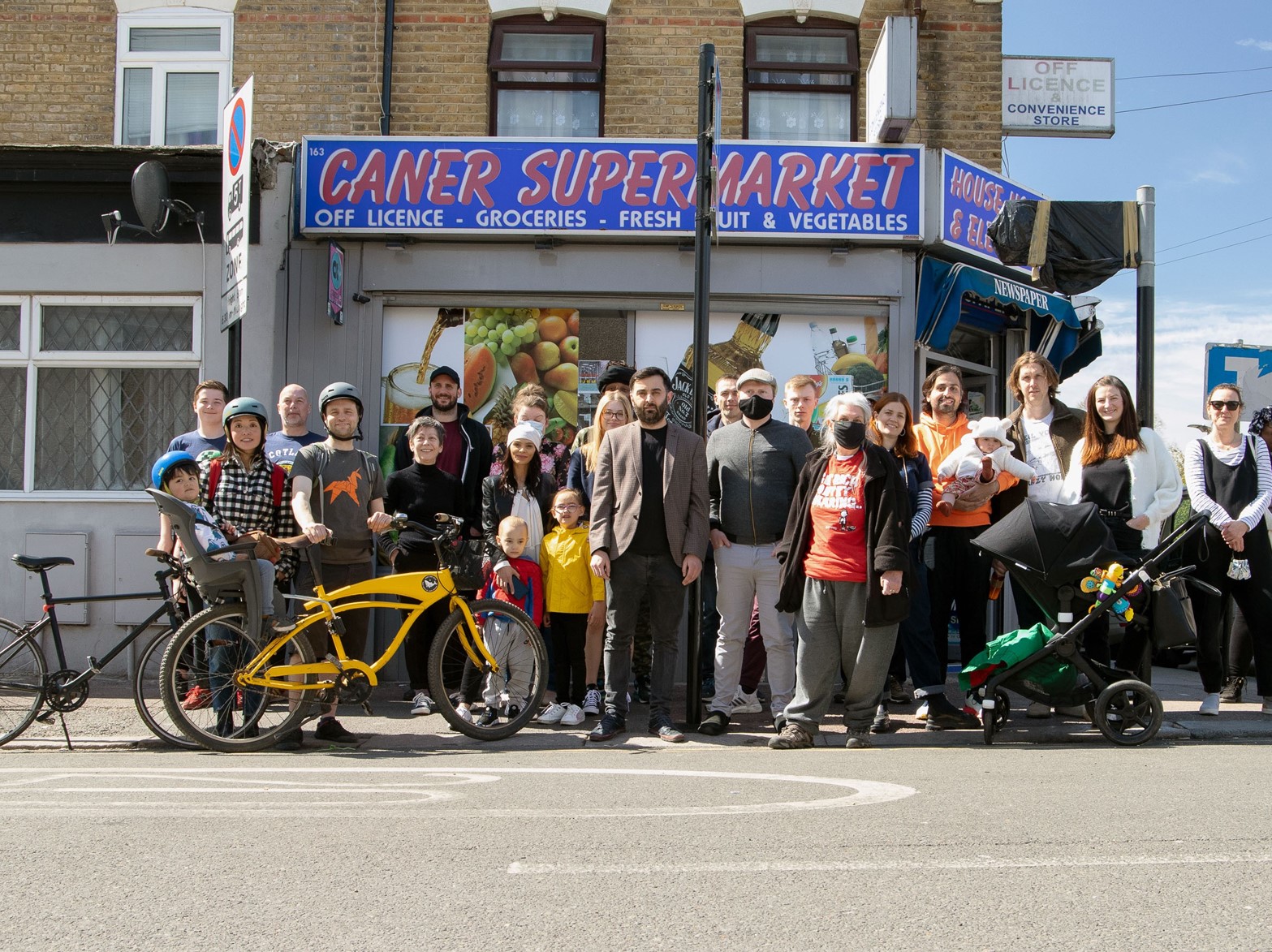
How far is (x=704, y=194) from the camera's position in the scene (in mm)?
7547

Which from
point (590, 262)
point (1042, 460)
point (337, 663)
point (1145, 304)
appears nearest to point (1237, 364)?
point (1145, 304)

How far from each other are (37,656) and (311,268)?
4231mm

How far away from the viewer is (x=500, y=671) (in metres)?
7.11

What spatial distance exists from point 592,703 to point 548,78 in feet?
20.3

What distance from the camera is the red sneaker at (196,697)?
6.64 meters

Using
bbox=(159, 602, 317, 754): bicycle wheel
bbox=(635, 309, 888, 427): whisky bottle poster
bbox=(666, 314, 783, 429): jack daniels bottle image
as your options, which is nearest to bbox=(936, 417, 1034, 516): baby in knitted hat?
bbox=(635, 309, 888, 427): whisky bottle poster

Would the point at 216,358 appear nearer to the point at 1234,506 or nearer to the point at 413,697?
the point at 413,697

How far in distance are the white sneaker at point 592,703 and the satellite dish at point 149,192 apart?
5244mm

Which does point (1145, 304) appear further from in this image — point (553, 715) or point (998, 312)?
point (553, 715)

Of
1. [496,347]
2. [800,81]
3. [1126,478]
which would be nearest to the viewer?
[1126,478]

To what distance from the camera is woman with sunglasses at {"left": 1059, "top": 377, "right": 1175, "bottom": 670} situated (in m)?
7.25

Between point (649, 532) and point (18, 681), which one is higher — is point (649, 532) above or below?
above

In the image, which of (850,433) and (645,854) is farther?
(850,433)

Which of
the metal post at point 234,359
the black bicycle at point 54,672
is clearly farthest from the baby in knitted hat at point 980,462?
the metal post at point 234,359
